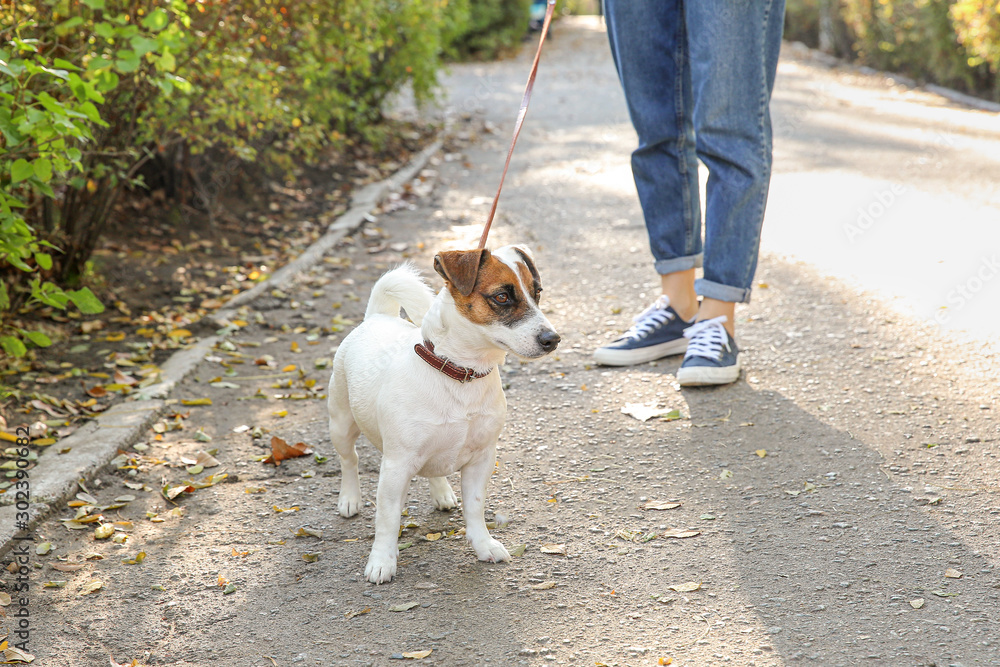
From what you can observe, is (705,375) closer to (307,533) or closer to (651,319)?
(651,319)

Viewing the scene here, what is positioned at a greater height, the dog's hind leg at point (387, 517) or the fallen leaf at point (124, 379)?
the dog's hind leg at point (387, 517)

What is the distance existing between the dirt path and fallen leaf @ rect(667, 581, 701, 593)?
23mm

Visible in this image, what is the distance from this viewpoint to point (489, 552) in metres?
2.82

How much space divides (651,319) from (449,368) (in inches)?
76.7

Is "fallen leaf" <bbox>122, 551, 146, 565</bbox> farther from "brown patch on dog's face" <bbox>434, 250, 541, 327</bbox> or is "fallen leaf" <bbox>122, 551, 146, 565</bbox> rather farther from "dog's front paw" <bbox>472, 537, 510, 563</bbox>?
"brown patch on dog's face" <bbox>434, 250, 541, 327</bbox>

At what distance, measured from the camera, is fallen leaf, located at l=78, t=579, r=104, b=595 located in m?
2.79

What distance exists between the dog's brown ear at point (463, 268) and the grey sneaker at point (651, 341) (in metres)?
1.90

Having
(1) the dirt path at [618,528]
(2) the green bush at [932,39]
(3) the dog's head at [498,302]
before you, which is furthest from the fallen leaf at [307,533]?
(2) the green bush at [932,39]

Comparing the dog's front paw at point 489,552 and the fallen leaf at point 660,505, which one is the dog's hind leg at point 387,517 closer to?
the dog's front paw at point 489,552

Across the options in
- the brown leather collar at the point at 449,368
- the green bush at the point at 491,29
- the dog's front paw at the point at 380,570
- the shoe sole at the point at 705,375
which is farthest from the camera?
the green bush at the point at 491,29

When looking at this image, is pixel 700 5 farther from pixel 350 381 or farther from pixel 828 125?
pixel 828 125

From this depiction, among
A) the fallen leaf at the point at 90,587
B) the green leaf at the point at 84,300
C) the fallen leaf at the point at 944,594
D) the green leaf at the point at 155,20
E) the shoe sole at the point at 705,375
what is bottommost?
the fallen leaf at the point at 90,587

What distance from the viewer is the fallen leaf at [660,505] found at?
10.1 ft

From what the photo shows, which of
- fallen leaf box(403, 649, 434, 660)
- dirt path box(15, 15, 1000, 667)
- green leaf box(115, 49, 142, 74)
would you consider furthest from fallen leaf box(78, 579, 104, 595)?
green leaf box(115, 49, 142, 74)
